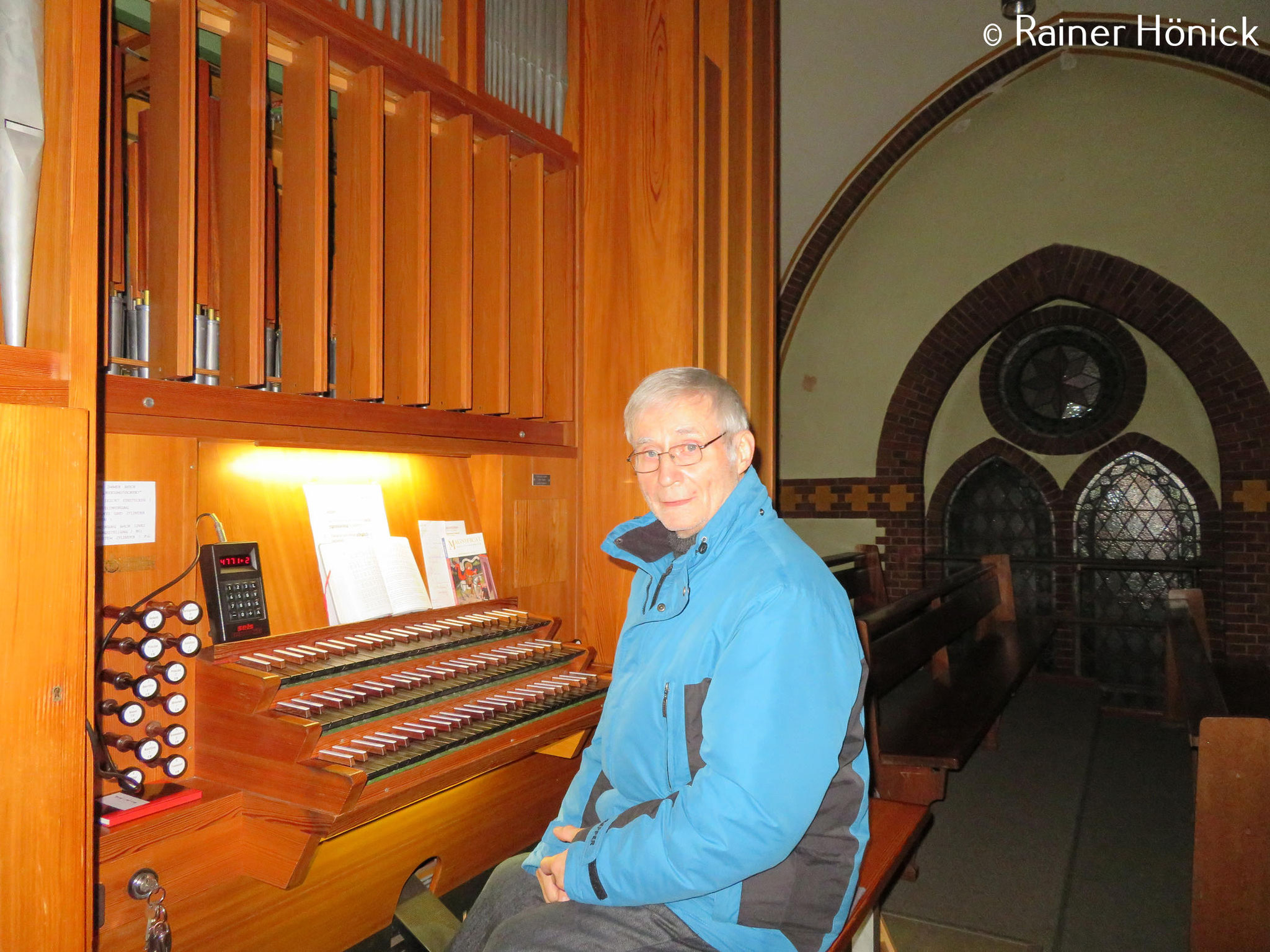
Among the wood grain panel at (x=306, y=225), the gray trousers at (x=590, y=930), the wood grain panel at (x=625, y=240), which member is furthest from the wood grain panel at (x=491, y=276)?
the gray trousers at (x=590, y=930)

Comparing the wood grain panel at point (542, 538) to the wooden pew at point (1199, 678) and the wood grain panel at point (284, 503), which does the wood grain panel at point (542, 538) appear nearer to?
the wood grain panel at point (284, 503)

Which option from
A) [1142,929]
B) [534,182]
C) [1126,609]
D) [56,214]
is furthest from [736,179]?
[1126,609]

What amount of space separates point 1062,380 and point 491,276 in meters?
6.59

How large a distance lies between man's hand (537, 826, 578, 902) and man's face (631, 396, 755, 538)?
2.20 feet

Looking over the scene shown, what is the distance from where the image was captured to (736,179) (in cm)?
355

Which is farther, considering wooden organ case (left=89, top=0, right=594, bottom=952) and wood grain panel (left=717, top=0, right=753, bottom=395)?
wood grain panel (left=717, top=0, right=753, bottom=395)

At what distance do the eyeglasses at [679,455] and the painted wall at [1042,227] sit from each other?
22.6 feet

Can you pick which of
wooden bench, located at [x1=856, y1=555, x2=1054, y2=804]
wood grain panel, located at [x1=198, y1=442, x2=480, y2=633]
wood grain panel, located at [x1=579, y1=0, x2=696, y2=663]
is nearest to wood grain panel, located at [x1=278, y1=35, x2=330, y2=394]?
wood grain panel, located at [x1=198, y1=442, x2=480, y2=633]

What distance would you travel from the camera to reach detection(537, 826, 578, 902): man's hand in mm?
1646

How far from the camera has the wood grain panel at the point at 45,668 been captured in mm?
1415

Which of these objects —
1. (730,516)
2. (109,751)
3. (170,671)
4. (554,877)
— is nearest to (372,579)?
(170,671)

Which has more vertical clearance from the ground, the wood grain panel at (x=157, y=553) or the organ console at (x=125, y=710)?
the wood grain panel at (x=157, y=553)

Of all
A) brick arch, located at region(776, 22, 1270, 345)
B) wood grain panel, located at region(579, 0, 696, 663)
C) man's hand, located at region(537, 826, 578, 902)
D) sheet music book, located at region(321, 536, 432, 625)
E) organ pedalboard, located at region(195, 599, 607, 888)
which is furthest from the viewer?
brick arch, located at region(776, 22, 1270, 345)

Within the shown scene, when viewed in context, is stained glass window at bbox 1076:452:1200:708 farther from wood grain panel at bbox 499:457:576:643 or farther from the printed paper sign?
the printed paper sign
